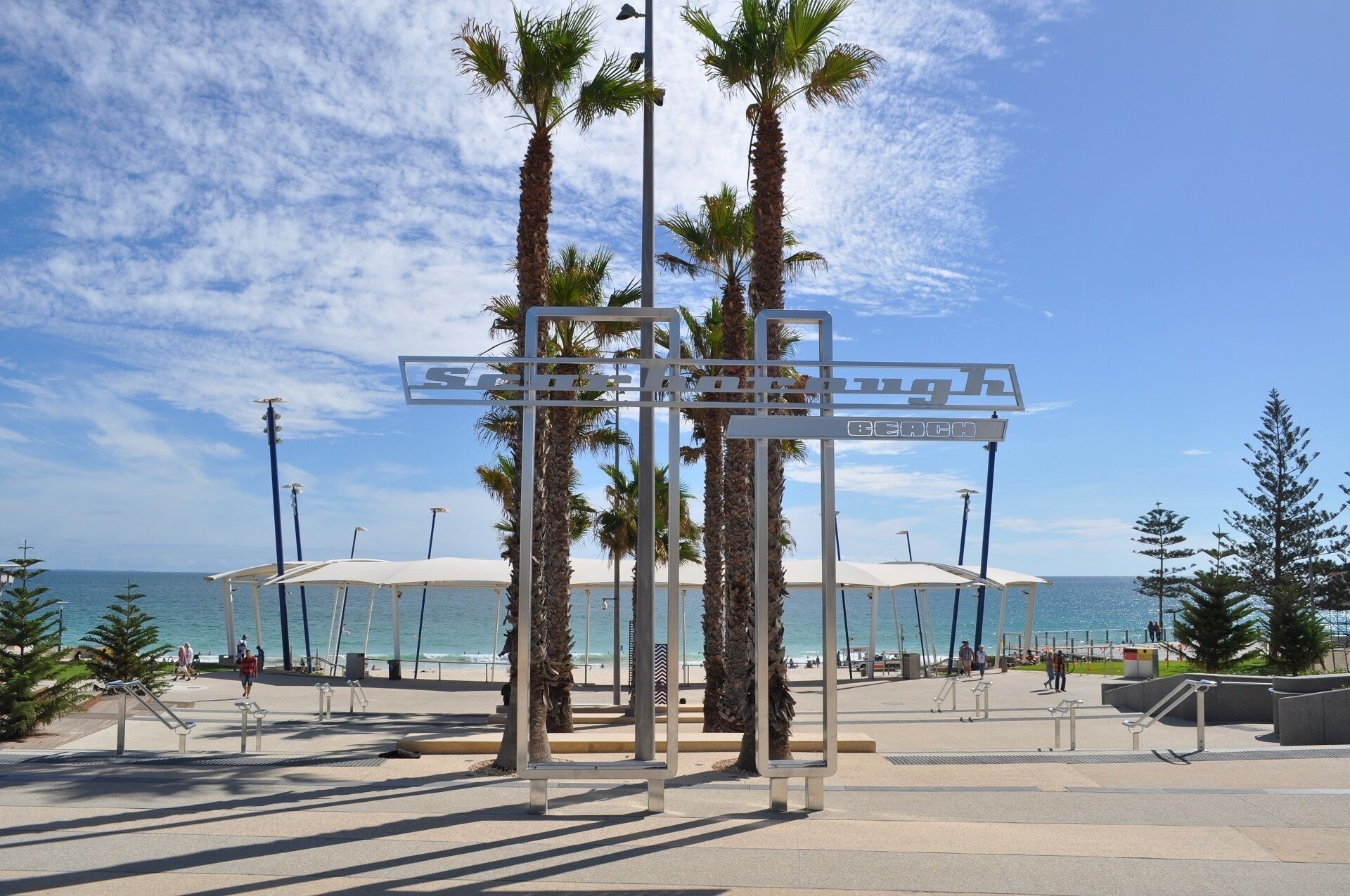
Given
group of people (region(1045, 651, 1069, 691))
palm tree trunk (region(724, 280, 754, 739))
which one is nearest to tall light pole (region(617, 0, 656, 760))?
palm tree trunk (region(724, 280, 754, 739))

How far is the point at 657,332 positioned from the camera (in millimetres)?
19344

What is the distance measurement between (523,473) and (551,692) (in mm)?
6289

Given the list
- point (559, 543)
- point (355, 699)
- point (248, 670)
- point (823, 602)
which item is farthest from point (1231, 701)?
point (248, 670)

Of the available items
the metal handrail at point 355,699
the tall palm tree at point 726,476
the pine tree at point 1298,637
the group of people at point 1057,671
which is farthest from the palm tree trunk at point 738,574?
the pine tree at point 1298,637

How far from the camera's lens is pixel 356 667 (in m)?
26.5

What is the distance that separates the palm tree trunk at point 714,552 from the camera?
675 inches

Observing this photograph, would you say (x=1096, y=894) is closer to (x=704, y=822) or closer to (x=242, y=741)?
(x=704, y=822)

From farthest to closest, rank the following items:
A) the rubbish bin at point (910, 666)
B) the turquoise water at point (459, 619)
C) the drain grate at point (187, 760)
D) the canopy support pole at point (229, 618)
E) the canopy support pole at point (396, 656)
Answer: the turquoise water at point (459, 619) → the canopy support pole at point (229, 618) → the rubbish bin at point (910, 666) → the canopy support pole at point (396, 656) → the drain grate at point (187, 760)

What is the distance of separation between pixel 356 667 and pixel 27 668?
533 inches

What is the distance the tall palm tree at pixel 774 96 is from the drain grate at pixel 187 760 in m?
4.72

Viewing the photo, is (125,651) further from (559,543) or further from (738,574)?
(738,574)

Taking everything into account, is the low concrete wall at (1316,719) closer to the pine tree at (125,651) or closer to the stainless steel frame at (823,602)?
the stainless steel frame at (823,602)

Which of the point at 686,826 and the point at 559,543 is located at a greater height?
the point at 559,543

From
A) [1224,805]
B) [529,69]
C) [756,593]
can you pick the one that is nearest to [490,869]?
[756,593]
